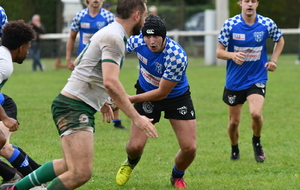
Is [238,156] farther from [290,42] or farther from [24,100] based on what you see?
[290,42]

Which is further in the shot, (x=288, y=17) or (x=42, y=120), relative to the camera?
(x=288, y=17)

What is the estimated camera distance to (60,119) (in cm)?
472

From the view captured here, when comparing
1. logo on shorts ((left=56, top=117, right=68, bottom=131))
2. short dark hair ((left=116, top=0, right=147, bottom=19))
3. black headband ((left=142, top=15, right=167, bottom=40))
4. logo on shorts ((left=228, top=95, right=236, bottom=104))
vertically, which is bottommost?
logo on shorts ((left=228, top=95, right=236, bottom=104))

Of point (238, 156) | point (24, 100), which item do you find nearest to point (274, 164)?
point (238, 156)

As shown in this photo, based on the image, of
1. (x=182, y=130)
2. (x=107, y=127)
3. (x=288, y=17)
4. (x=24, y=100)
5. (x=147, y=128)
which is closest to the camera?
(x=147, y=128)

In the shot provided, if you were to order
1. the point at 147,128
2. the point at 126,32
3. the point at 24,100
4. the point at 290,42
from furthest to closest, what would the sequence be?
the point at 290,42 < the point at 24,100 < the point at 126,32 < the point at 147,128

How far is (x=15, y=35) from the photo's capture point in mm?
5332

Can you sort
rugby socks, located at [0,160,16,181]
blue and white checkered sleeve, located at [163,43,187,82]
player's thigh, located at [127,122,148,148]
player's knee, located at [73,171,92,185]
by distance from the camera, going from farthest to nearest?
player's thigh, located at [127,122,148,148]
rugby socks, located at [0,160,16,181]
blue and white checkered sleeve, located at [163,43,187,82]
player's knee, located at [73,171,92,185]

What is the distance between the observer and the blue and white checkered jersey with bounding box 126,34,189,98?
5629 millimetres

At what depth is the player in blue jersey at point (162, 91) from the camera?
5.61 meters

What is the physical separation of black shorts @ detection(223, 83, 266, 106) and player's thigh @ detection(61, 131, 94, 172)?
10.8ft

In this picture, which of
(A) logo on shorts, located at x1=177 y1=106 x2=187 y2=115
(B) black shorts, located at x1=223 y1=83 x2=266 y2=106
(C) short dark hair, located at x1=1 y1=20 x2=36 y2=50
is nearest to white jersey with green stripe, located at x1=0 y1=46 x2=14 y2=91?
(C) short dark hair, located at x1=1 y1=20 x2=36 y2=50

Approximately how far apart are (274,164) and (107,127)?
358 cm

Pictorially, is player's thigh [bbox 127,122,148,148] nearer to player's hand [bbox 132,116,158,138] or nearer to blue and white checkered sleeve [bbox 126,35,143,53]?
blue and white checkered sleeve [bbox 126,35,143,53]
